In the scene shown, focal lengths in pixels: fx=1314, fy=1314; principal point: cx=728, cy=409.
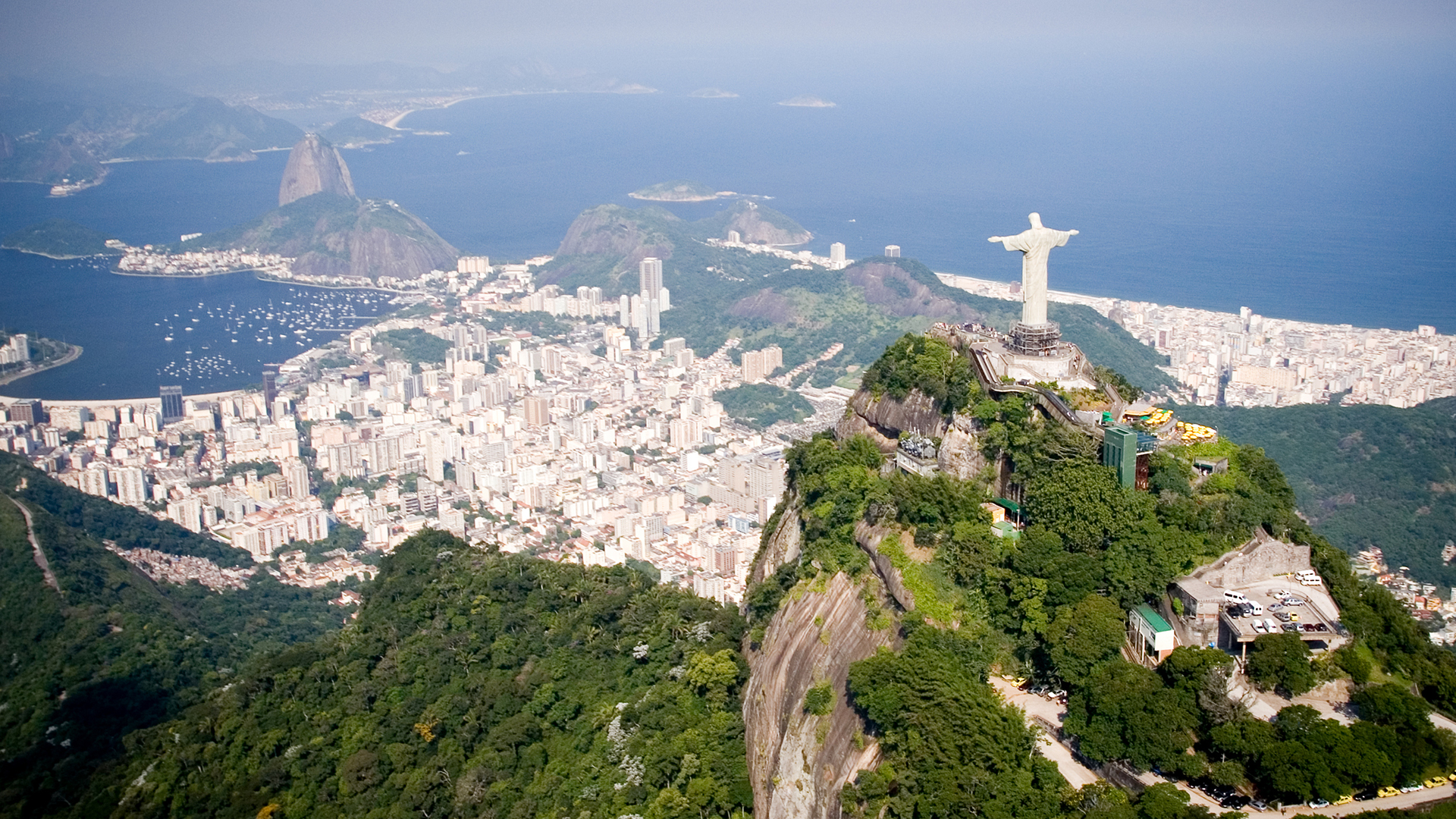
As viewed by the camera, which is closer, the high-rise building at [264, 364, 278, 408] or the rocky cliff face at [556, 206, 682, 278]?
the high-rise building at [264, 364, 278, 408]

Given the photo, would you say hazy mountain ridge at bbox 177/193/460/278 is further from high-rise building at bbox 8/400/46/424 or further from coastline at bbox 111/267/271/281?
high-rise building at bbox 8/400/46/424

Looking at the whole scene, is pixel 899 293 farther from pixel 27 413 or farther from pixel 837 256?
pixel 27 413

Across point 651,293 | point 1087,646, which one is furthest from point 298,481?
point 1087,646

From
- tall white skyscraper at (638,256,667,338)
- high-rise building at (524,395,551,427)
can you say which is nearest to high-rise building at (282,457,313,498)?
high-rise building at (524,395,551,427)

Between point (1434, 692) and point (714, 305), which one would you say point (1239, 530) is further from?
point (714, 305)

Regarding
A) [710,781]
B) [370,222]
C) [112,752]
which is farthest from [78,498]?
[370,222]
